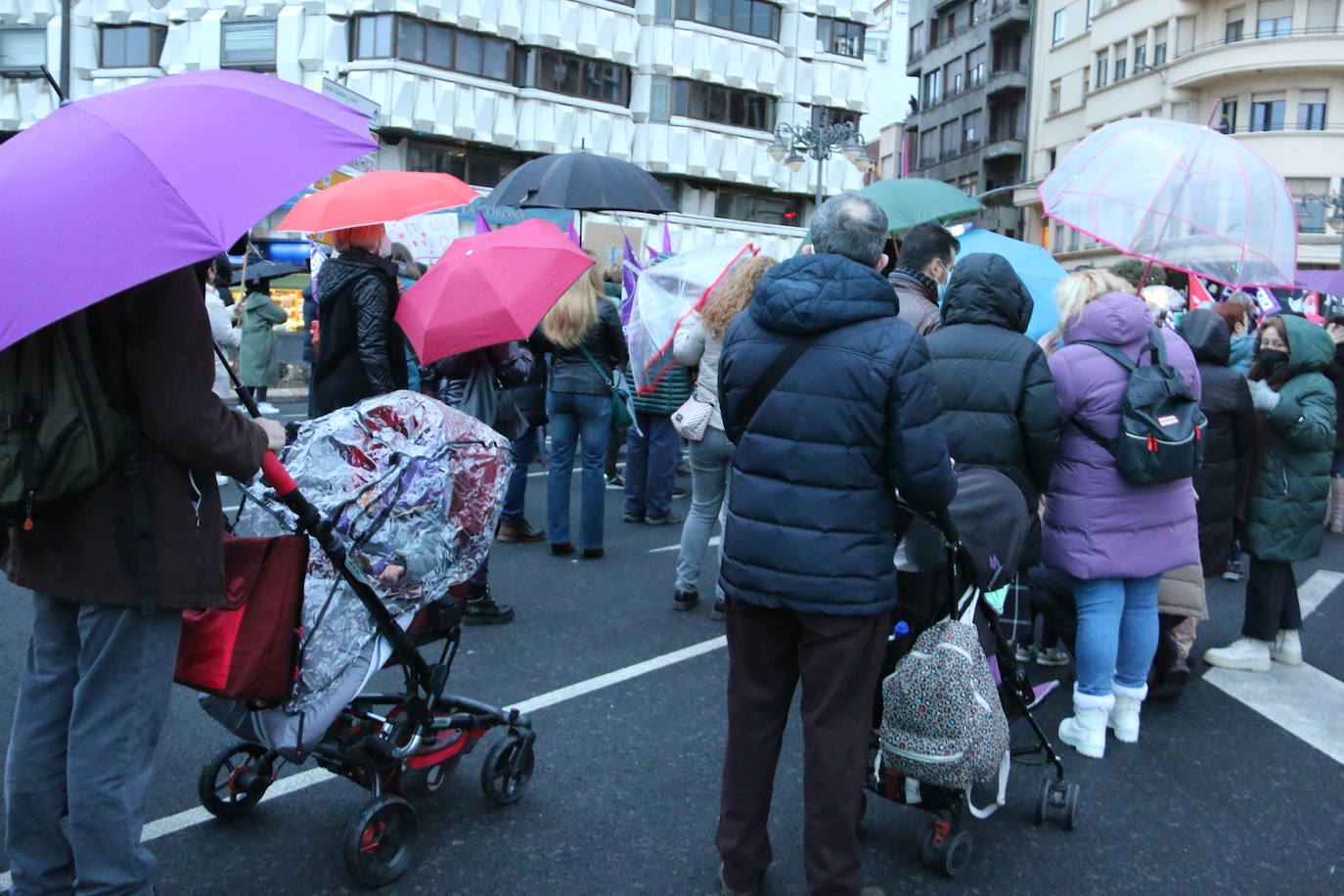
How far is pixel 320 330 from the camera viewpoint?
578cm

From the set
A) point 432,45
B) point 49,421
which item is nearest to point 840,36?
point 432,45

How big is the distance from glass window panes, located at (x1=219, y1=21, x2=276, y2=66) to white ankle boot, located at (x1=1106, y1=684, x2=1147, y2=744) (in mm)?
34945

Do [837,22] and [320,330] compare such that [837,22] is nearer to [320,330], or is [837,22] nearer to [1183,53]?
[1183,53]

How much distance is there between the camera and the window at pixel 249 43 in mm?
34531

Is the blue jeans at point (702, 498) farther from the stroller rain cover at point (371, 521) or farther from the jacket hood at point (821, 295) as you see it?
the jacket hood at point (821, 295)

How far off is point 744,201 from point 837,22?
7.49 meters

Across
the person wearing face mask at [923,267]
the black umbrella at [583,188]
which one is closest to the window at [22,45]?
the black umbrella at [583,188]

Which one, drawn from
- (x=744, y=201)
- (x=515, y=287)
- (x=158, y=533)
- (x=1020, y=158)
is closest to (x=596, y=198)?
(x=515, y=287)

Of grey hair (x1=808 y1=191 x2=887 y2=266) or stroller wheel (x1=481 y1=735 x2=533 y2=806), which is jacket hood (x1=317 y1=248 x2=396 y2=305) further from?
grey hair (x1=808 y1=191 x2=887 y2=266)

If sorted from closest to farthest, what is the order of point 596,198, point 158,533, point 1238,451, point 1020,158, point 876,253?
point 158,533 → point 876,253 → point 1238,451 → point 596,198 → point 1020,158

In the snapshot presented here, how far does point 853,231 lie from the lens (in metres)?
3.24

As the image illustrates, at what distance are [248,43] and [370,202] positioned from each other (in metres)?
Answer: 33.0

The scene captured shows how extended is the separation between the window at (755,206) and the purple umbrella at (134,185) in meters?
40.0

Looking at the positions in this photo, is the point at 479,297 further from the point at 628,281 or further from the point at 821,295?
the point at 628,281
